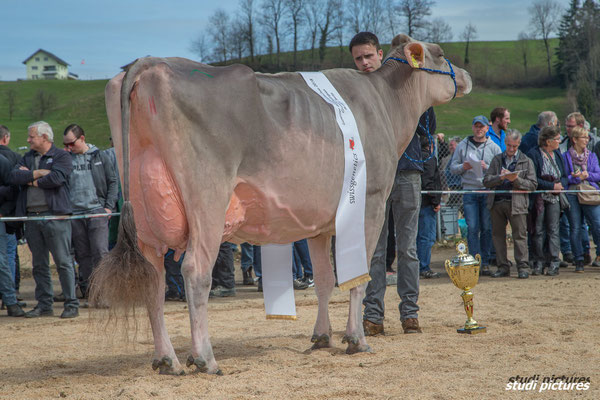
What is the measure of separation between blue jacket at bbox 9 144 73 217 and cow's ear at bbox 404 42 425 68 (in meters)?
4.97

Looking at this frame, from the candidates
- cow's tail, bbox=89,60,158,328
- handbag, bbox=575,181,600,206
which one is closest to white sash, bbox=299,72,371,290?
cow's tail, bbox=89,60,158,328

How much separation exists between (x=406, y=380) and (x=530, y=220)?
7.47m

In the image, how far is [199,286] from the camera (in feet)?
15.7

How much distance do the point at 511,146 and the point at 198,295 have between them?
7.65 meters

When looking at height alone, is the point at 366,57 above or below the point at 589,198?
above

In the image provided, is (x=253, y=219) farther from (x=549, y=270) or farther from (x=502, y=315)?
(x=549, y=270)

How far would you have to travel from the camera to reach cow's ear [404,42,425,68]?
20.8 ft

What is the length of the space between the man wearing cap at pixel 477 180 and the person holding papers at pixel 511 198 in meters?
0.31

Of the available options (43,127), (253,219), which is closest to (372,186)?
(253,219)

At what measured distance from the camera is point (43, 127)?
9.06 metres


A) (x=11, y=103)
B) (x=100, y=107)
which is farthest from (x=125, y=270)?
(x=11, y=103)

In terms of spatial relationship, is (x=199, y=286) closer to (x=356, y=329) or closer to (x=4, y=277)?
(x=356, y=329)

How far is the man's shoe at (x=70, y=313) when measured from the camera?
28.4 ft

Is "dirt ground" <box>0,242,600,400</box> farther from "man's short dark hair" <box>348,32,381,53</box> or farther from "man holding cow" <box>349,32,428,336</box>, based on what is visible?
"man's short dark hair" <box>348,32,381,53</box>
